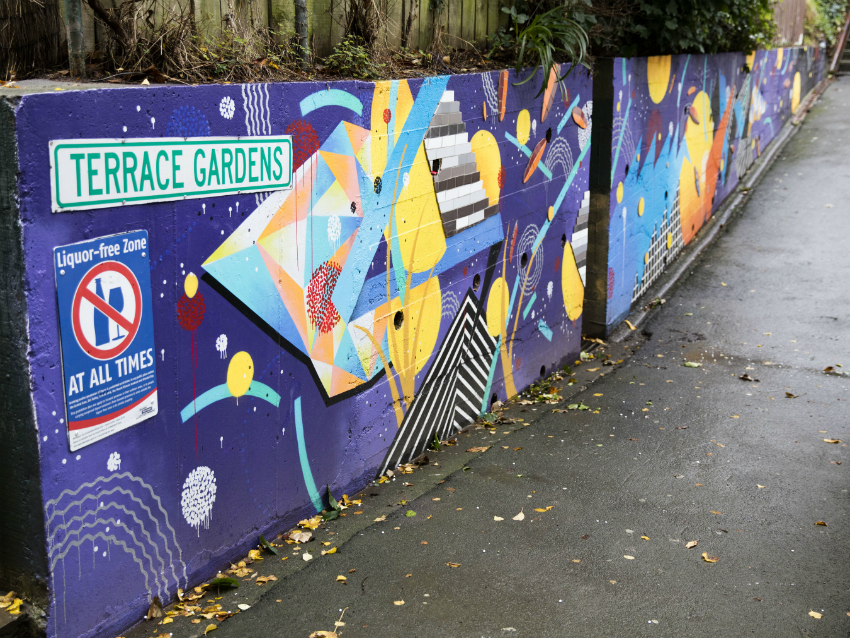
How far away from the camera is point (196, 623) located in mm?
3682

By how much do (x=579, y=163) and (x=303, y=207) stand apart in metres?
3.98

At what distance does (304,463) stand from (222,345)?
3.32 ft

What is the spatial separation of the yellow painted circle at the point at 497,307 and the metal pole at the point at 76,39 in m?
3.65

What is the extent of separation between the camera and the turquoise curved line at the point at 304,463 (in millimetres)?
4457

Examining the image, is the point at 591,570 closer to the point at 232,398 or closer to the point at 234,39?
the point at 232,398

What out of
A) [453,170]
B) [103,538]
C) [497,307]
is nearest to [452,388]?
[497,307]

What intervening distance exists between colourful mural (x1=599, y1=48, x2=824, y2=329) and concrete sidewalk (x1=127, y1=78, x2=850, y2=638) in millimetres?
1286

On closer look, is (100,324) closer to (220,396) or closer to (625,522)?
(220,396)

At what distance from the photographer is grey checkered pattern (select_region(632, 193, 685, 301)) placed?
9.64m

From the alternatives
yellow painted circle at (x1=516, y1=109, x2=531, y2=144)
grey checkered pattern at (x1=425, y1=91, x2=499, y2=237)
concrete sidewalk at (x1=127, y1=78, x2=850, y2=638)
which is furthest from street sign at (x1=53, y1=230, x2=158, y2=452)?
yellow painted circle at (x1=516, y1=109, x2=531, y2=144)

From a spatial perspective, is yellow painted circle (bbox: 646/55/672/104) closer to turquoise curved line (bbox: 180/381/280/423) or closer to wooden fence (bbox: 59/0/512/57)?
wooden fence (bbox: 59/0/512/57)

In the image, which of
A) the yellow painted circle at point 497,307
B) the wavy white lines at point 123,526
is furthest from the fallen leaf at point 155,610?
the yellow painted circle at point 497,307

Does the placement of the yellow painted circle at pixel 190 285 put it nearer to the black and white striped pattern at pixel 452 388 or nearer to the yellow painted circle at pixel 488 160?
the black and white striped pattern at pixel 452 388

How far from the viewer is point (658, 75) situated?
29.3ft
